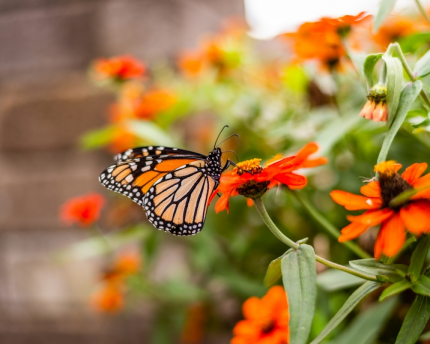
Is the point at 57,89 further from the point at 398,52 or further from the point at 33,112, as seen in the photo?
the point at 398,52

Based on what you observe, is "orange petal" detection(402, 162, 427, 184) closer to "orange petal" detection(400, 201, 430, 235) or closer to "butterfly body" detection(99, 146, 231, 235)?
"orange petal" detection(400, 201, 430, 235)

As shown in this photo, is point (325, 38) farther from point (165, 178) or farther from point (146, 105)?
point (146, 105)

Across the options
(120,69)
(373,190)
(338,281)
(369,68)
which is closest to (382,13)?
(369,68)

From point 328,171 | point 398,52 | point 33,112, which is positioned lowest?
point 328,171

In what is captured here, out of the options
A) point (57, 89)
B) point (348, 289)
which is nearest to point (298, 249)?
point (348, 289)

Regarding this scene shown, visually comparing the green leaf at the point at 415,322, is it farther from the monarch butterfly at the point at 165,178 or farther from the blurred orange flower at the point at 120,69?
the blurred orange flower at the point at 120,69

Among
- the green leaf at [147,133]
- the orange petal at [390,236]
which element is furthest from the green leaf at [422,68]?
the green leaf at [147,133]

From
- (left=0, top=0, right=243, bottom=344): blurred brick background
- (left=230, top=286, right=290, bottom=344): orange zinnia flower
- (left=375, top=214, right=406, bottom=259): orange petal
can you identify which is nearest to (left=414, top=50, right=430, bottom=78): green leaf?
(left=375, top=214, right=406, bottom=259): orange petal
